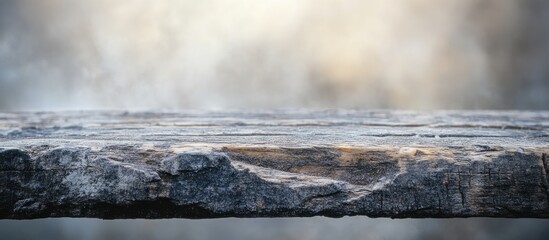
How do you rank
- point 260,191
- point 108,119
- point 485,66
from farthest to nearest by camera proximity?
1. point 485,66
2. point 108,119
3. point 260,191

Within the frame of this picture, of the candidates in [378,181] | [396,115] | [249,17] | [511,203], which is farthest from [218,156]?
[249,17]

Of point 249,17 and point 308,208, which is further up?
point 249,17

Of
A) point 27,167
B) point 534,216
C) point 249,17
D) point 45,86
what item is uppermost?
point 249,17

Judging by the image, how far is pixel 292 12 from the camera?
3176mm

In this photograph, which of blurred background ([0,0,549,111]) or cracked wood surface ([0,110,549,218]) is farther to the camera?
blurred background ([0,0,549,111])

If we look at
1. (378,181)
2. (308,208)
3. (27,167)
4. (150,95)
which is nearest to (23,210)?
(27,167)

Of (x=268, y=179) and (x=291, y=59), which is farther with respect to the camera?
(x=291, y=59)

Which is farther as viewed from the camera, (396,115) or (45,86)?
(45,86)

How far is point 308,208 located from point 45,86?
257 centimetres

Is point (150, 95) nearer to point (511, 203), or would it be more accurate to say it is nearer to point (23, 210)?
point (23, 210)

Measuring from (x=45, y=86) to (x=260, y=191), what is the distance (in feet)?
8.30

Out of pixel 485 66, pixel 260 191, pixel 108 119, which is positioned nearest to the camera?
pixel 260 191

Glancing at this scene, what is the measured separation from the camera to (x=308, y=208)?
3.44 feet

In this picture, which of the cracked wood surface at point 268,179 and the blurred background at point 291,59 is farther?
the blurred background at point 291,59
